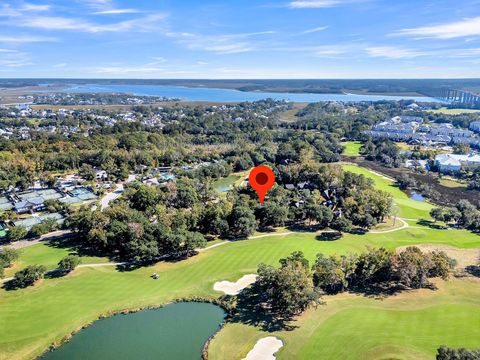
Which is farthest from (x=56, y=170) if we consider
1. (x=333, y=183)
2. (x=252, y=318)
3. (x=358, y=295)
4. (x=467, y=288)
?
(x=467, y=288)

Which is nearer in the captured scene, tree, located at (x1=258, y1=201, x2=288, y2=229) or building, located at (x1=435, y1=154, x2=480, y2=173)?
tree, located at (x1=258, y1=201, x2=288, y2=229)

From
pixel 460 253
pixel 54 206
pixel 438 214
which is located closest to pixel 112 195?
pixel 54 206

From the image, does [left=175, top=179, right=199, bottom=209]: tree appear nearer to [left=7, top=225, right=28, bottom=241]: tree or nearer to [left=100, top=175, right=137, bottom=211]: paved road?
[left=100, top=175, right=137, bottom=211]: paved road

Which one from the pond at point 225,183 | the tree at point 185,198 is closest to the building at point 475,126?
the pond at point 225,183

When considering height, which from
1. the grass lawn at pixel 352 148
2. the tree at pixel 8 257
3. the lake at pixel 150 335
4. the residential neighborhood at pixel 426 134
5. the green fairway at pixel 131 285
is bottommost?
the lake at pixel 150 335

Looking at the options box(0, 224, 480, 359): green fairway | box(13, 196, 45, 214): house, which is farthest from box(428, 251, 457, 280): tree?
box(13, 196, 45, 214): house

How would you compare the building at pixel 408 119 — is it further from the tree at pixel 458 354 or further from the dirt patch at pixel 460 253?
the tree at pixel 458 354

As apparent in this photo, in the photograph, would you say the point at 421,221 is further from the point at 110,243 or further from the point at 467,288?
the point at 110,243
